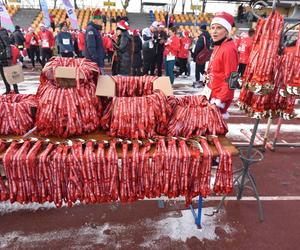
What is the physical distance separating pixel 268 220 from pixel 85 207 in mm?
2134

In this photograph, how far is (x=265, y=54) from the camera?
2.54 m

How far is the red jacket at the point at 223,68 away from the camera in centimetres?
331

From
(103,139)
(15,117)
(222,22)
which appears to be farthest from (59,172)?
(222,22)

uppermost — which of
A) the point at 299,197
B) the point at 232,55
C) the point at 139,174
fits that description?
the point at 232,55

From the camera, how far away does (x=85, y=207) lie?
3332mm

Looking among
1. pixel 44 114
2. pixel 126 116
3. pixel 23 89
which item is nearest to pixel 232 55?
pixel 126 116

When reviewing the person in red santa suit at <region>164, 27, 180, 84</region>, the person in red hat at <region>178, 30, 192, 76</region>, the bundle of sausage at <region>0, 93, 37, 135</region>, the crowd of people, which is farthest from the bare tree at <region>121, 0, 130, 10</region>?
the bundle of sausage at <region>0, 93, 37, 135</region>

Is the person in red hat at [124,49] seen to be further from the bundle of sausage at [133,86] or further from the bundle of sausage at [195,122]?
the bundle of sausage at [195,122]

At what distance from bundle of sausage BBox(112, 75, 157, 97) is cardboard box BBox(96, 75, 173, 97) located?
8 cm

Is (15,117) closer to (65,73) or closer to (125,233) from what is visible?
(65,73)

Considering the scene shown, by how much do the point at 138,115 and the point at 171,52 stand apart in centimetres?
734

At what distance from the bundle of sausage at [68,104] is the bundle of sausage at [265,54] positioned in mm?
1551

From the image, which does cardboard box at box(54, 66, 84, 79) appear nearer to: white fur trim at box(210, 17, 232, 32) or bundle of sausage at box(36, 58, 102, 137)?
bundle of sausage at box(36, 58, 102, 137)

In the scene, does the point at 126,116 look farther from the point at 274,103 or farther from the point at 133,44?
the point at 133,44
